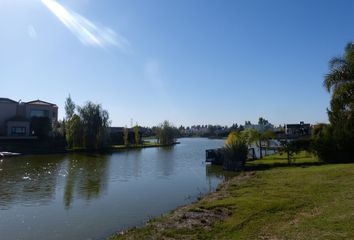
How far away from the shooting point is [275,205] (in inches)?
567

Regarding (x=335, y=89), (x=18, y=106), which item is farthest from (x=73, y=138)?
(x=335, y=89)

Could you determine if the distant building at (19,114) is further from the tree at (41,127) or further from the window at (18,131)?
the tree at (41,127)

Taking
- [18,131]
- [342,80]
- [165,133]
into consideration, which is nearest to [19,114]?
[18,131]

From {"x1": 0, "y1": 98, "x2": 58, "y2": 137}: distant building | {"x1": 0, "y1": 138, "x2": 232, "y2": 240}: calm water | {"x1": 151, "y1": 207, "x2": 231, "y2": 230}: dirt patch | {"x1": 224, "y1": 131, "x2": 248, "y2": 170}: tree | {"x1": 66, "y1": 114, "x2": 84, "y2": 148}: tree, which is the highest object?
{"x1": 0, "y1": 98, "x2": 58, "y2": 137}: distant building

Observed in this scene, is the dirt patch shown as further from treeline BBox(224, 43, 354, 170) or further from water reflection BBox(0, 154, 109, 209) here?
treeline BBox(224, 43, 354, 170)

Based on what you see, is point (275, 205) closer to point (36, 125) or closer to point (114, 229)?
point (114, 229)

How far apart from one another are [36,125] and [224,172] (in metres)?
55.6

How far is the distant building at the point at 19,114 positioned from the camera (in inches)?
3034

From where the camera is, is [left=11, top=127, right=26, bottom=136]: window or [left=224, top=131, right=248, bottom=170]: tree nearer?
[left=224, top=131, right=248, bottom=170]: tree

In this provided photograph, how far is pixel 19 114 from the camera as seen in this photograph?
3236 inches

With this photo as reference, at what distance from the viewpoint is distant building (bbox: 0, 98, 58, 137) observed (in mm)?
77062

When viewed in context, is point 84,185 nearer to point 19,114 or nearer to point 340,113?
point 340,113

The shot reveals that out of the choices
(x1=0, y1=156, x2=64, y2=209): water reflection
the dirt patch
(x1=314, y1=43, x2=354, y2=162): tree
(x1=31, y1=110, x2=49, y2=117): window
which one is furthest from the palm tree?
(x1=31, y1=110, x2=49, y2=117): window

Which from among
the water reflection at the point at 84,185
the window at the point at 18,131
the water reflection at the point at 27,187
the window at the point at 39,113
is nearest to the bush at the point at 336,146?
the water reflection at the point at 84,185
